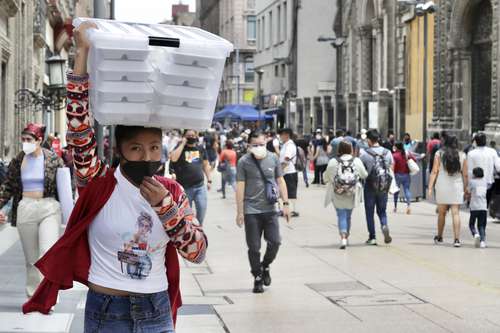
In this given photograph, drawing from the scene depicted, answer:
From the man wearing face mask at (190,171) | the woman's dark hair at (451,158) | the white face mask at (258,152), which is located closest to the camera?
the white face mask at (258,152)

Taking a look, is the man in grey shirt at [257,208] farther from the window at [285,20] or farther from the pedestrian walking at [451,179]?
the window at [285,20]

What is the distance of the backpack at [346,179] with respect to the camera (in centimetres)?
1450

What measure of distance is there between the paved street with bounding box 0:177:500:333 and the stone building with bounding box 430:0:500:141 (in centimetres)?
1957

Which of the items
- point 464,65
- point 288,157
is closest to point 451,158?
point 288,157

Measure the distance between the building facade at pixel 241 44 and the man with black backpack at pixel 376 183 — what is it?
8462 cm

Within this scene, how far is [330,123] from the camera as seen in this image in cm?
5500

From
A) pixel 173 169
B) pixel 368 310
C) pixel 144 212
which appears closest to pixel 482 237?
pixel 173 169

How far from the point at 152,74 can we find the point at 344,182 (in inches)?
416

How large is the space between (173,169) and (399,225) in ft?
20.8

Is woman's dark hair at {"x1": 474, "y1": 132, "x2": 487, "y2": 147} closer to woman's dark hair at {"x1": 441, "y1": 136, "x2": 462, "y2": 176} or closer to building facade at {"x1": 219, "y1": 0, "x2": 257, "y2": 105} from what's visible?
woman's dark hair at {"x1": 441, "y1": 136, "x2": 462, "y2": 176}

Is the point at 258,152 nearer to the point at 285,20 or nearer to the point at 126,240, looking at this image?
the point at 126,240

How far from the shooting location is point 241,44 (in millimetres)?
103312

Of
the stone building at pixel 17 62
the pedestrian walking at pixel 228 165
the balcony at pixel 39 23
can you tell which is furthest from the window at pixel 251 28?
the pedestrian walking at pixel 228 165

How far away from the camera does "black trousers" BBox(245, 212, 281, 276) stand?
10820mm
